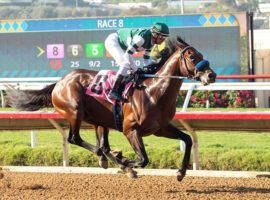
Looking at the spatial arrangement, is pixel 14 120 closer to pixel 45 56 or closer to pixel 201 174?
pixel 201 174

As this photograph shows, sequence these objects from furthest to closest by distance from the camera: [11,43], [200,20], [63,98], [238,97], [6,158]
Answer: [11,43], [200,20], [238,97], [6,158], [63,98]

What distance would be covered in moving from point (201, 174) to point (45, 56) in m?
12.0

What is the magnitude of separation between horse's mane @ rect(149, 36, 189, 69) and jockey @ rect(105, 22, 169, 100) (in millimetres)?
117

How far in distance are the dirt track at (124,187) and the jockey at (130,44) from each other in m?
0.90

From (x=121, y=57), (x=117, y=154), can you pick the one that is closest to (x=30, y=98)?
(x=121, y=57)

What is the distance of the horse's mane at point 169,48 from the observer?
753cm

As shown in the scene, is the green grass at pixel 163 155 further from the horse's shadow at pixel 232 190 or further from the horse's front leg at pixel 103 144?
the horse's shadow at pixel 232 190

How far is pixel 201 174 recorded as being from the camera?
8430 mm

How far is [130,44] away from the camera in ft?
24.8

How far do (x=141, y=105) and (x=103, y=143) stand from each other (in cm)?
A: 85

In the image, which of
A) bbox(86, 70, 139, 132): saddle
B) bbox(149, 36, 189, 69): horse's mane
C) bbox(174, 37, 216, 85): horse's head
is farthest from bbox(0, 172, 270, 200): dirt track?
bbox(149, 36, 189, 69): horse's mane

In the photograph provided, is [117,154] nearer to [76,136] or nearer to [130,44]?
[76,136]

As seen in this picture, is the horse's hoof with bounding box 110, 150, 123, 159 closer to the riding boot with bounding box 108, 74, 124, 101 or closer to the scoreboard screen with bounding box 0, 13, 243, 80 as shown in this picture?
the riding boot with bounding box 108, 74, 124, 101

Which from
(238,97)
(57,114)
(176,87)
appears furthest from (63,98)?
(238,97)
